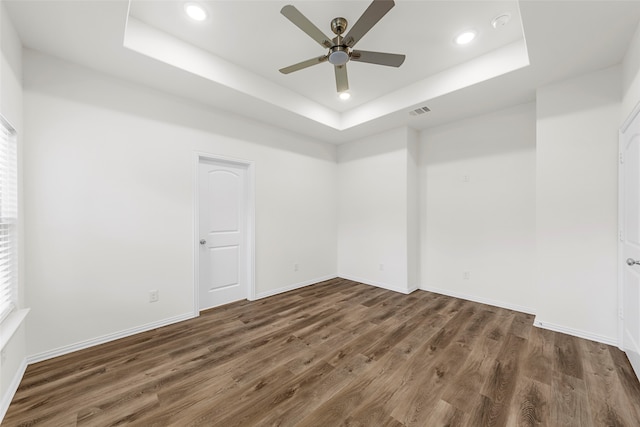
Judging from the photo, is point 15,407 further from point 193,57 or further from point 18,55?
point 193,57

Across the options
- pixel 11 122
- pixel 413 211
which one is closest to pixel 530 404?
pixel 413 211

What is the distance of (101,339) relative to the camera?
2.57 m

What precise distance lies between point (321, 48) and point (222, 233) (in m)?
2.69

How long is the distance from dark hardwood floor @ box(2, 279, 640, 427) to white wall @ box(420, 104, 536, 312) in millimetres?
679

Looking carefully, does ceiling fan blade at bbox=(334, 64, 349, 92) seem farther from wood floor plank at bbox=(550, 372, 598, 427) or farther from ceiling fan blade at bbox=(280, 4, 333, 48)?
wood floor plank at bbox=(550, 372, 598, 427)

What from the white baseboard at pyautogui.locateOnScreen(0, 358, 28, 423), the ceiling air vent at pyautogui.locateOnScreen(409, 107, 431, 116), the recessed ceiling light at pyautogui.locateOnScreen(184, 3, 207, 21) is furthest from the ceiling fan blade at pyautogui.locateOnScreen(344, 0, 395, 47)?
the white baseboard at pyautogui.locateOnScreen(0, 358, 28, 423)

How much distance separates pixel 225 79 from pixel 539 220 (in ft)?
12.9

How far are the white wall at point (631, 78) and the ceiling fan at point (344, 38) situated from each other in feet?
6.03

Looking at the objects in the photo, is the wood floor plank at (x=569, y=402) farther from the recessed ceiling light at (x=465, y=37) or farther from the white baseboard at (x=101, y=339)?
the white baseboard at (x=101, y=339)

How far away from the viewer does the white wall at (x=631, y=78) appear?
2028 mm

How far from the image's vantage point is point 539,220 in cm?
289

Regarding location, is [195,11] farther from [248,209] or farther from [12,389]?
[12,389]

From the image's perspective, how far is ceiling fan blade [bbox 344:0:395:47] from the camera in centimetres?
170

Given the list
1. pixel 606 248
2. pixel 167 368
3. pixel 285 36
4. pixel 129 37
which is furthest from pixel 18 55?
pixel 606 248
